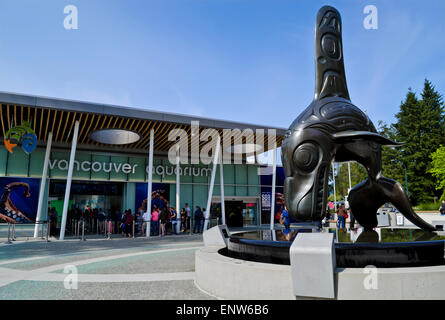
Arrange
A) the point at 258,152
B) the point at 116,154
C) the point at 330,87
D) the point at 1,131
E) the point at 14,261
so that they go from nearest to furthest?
the point at 330,87
the point at 14,261
the point at 1,131
the point at 116,154
the point at 258,152

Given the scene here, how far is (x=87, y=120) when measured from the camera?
1747 centimetres

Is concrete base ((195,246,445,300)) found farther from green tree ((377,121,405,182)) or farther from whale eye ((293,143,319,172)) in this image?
green tree ((377,121,405,182))

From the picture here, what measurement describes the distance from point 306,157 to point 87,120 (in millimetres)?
14550

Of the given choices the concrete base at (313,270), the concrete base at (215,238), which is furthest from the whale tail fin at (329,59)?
the concrete base at (313,270)

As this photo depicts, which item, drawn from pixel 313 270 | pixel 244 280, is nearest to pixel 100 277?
pixel 244 280

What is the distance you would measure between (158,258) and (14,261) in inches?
164

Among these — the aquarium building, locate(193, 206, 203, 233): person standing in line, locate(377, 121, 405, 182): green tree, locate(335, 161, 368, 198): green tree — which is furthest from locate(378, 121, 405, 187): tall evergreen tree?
locate(193, 206, 203, 233): person standing in line

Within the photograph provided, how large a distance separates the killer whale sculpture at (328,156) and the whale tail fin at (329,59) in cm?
5

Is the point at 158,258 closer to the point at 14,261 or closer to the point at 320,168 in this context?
the point at 14,261

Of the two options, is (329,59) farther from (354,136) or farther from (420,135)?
(420,135)

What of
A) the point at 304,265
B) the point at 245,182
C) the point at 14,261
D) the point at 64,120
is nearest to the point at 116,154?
the point at 64,120

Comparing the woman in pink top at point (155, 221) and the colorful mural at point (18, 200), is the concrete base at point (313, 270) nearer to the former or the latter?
the woman in pink top at point (155, 221)

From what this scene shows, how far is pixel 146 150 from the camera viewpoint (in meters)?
24.1

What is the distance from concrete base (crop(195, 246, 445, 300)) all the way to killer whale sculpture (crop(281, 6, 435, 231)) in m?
2.10
